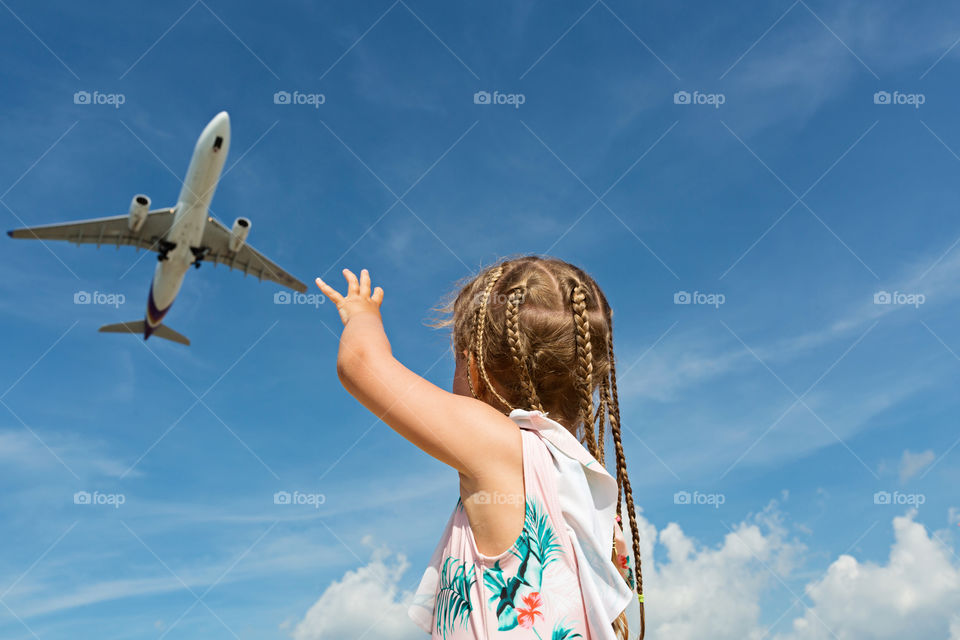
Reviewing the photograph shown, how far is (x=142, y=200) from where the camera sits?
32250 mm

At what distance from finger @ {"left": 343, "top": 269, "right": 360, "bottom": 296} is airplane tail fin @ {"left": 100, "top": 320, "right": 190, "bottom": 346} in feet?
144

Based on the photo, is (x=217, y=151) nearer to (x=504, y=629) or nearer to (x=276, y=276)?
(x=276, y=276)

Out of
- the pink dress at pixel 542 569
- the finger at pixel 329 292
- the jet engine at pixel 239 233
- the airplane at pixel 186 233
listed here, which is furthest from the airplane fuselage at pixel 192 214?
the pink dress at pixel 542 569

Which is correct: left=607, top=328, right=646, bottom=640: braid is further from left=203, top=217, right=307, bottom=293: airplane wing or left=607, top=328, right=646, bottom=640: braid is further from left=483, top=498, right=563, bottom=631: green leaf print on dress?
left=203, top=217, right=307, bottom=293: airplane wing

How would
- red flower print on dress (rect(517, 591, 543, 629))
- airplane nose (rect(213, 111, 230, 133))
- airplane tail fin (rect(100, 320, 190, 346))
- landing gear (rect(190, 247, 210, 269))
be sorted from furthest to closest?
airplane tail fin (rect(100, 320, 190, 346)) < landing gear (rect(190, 247, 210, 269)) < airplane nose (rect(213, 111, 230, 133)) < red flower print on dress (rect(517, 591, 543, 629))

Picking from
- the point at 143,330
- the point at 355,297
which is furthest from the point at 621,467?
the point at 143,330

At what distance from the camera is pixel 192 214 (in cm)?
3284

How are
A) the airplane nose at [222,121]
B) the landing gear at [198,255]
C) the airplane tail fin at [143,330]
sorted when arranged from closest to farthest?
the airplane nose at [222,121] < the landing gear at [198,255] < the airplane tail fin at [143,330]

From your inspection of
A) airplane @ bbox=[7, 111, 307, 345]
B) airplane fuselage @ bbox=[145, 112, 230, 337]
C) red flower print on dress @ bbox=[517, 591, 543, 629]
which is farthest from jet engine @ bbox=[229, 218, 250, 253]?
red flower print on dress @ bbox=[517, 591, 543, 629]

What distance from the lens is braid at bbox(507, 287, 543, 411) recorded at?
3.17 meters

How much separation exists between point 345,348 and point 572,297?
1219 mm

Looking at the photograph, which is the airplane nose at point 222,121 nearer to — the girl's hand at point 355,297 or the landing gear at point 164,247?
the landing gear at point 164,247

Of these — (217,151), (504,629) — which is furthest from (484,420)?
(217,151)

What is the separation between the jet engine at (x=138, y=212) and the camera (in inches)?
1251
